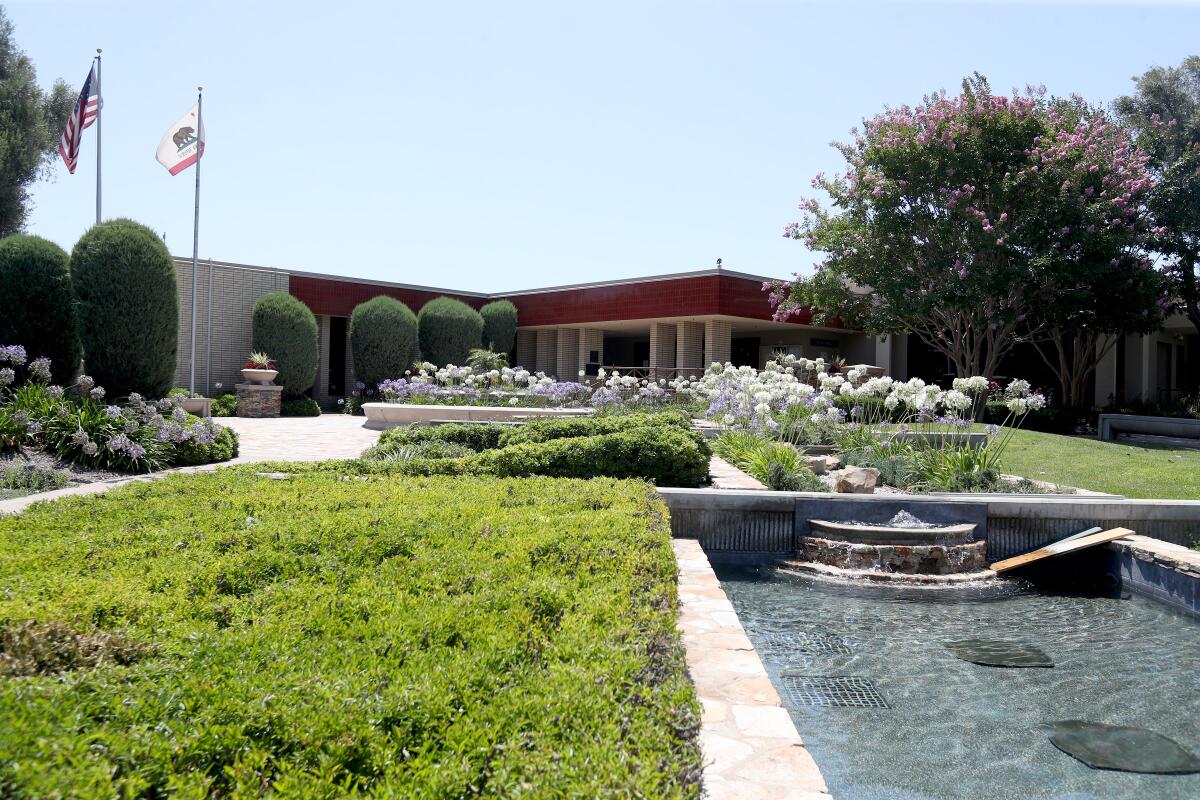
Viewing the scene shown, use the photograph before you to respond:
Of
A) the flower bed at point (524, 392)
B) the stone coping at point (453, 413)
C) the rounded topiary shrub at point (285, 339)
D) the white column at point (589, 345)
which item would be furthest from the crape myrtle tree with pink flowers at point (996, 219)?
the rounded topiary shrub at point (285, 339)

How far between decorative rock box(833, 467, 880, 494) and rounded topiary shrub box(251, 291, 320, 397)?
17.0 metres

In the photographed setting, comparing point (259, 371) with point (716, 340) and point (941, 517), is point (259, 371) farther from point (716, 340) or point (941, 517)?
point (941, 517)

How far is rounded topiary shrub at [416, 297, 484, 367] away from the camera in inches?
957

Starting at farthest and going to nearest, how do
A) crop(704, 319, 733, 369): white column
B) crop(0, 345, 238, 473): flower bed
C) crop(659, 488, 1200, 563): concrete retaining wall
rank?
crop(704, 319, 733, 369): white column < crop(0, 345, 238, 473): flower bed < crop(659, 488, 1200, 563): concrete retaining wall

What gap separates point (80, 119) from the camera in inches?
647

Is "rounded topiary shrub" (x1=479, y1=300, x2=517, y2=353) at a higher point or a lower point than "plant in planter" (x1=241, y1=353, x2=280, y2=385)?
higher

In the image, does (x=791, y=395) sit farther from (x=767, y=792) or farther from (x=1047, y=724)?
(x=767, y=792)

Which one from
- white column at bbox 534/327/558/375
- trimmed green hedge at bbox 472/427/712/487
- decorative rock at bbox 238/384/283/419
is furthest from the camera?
white column at bbox 534/327/558/375

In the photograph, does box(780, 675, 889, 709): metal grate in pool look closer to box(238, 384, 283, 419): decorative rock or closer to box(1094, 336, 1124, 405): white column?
box(238, 384, 283, 419): decorative rock

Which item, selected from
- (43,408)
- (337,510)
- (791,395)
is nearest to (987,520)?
(791,395)

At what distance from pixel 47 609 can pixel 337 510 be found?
2496 mm

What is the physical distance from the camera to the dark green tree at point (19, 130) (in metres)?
22.8

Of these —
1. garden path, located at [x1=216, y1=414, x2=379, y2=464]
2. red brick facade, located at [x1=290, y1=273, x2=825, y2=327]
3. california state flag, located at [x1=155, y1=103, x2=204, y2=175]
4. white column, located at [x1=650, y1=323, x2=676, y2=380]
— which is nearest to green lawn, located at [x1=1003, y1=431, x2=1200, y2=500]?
red brick facade, located at [x1=290, y1=273, x2=825, y2=327]

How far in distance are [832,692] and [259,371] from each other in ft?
61.9
